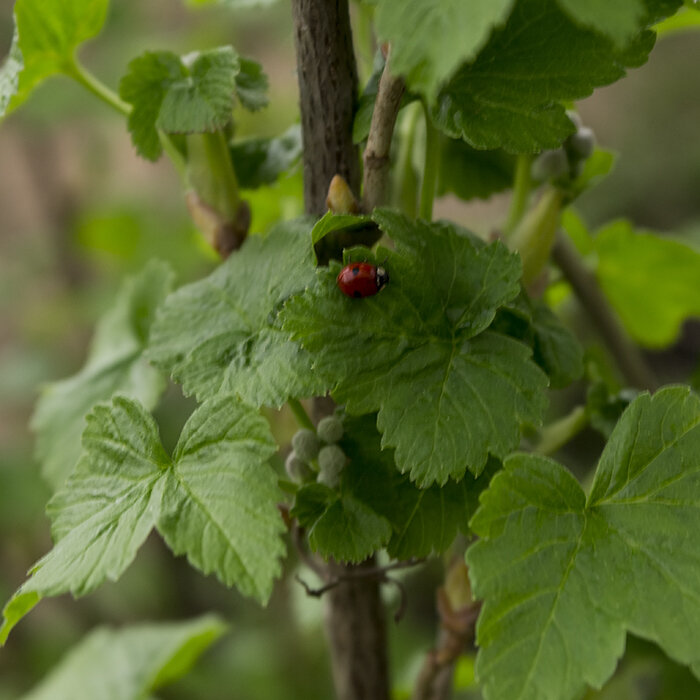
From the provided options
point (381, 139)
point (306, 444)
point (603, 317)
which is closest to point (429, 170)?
point (381, 139)

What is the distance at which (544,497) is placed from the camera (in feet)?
1.25

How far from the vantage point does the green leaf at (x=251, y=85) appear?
0.47 m

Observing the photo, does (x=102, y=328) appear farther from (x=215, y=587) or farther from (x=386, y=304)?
(x=215, y=587)

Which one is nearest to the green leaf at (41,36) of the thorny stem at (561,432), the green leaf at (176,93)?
the green leaf at (176,93)

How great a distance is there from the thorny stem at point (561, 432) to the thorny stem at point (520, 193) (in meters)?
0.12

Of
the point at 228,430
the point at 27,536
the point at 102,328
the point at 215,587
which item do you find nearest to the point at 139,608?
the point at 215,587

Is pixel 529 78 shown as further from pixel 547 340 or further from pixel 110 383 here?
pixel 110 383

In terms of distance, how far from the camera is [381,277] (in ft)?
1.26

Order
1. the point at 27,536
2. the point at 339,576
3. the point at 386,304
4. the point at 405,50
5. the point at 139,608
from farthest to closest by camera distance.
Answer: the point at 139,608, the point at 27,536, the point at 339,576, the point at 386,304, the point at 405,50

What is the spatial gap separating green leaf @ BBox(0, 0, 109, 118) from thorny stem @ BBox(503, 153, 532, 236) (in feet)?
0.88

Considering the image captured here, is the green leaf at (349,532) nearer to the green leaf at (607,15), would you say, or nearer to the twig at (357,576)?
the twig at (357,576)

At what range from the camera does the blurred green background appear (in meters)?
1.39

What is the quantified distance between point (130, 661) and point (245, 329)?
0.56 metres

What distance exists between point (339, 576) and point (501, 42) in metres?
0.30
